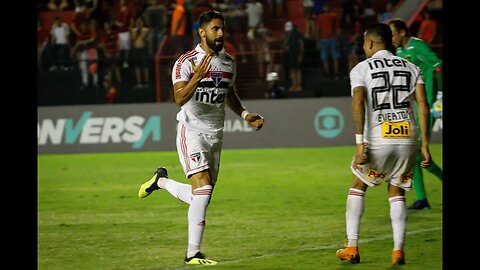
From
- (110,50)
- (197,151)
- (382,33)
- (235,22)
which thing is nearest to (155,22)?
(110,50)

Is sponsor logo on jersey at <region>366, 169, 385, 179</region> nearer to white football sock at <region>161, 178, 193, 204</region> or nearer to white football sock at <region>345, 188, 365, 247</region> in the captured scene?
white football sock at <region>345, 188, 365, 247</region>

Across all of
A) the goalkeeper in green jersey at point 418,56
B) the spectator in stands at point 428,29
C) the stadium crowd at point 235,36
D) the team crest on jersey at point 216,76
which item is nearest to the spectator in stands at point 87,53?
the stadium crowd at point 235,36

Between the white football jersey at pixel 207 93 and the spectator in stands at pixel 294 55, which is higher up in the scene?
the white football jersey at pixel 207 93

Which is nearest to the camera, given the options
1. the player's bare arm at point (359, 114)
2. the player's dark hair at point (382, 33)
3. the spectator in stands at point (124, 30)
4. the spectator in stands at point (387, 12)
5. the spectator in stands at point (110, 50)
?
the player's bare arm at point (359, 114)

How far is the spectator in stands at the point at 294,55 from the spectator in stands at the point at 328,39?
51 centimetres

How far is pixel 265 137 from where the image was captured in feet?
77.1

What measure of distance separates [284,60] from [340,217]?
40.0 feet

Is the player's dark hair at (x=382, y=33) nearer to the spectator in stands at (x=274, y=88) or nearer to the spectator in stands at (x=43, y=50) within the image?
the spectator in stands at (x=274, y=88)

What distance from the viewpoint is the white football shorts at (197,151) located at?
934 cm

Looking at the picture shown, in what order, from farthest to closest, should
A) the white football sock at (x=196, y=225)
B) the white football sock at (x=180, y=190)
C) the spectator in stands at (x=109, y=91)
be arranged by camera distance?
1. the spectator in stands at (x=109, y=91)
2. the white football sock at (x=180, y=190)
3. the white football sock at (x=196, y=225)

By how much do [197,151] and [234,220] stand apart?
11.1 feet
